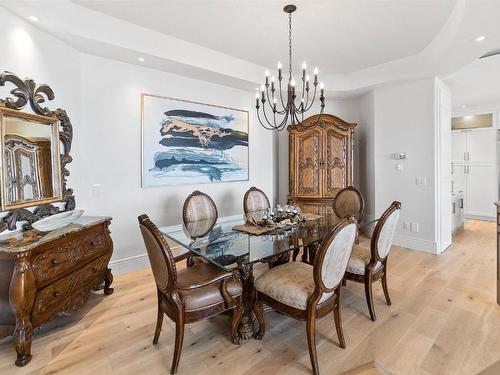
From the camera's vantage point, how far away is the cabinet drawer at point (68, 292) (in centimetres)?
191

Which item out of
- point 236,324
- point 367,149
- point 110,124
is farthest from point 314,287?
Result: point 367,149

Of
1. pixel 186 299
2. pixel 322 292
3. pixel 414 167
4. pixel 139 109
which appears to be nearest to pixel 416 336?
pixel 322 292

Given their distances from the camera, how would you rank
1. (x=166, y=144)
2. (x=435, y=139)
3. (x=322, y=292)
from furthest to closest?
(x=435, y=139), (x=166, y=144), (x=322, y=292)

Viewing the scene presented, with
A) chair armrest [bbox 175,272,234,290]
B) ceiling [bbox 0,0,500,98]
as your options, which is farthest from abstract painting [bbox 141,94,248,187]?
chair armrest [bbox 175,272,234,290]

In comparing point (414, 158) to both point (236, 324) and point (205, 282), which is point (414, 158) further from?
point (205, 282)

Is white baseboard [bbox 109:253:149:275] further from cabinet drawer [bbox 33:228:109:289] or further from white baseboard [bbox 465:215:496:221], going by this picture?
white baseboard [bbox 465:215:496:221]

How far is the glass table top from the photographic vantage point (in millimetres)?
1789

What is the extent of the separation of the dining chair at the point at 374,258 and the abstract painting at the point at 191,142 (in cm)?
238

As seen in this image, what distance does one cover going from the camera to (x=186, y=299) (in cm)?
171

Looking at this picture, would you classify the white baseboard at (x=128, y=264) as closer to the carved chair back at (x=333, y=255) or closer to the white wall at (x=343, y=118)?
the carved chair back at (x=333, y=255)

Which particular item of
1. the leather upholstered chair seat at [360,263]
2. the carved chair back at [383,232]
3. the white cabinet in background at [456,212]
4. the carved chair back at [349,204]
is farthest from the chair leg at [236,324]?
the white cabinet in background at [456,212]

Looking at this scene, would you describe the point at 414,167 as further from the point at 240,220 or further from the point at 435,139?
the point at 240,220

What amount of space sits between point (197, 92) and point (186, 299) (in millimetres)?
2973

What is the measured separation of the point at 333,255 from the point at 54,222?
2288 millimetres
